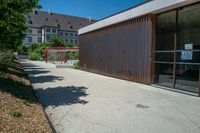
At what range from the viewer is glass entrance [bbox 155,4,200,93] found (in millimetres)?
9383

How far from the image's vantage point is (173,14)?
1044 centimetres

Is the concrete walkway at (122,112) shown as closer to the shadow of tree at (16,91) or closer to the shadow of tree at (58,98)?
the shadow of tree at (58,98)

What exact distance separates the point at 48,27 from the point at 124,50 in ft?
212

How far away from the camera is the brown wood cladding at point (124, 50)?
11805 millimetres

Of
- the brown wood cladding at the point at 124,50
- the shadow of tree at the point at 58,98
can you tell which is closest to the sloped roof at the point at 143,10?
the brown wood cladding at the point at 124,50

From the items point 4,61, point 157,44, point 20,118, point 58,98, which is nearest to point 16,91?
point 58,98

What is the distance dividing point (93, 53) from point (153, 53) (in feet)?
26.5

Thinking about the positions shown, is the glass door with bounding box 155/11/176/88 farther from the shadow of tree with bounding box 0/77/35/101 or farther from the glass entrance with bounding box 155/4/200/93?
the shadow of tree with bounding box 0/77/35/101

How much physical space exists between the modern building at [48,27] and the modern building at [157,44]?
61157 millimetres

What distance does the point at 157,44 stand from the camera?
11.5m

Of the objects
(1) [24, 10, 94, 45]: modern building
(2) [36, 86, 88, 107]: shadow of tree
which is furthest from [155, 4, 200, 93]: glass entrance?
(1) [24, 10, 94, 45]: modern building

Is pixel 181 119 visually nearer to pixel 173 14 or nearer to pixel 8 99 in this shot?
pixel 8 99

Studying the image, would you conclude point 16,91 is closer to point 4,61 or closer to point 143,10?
point 143,10

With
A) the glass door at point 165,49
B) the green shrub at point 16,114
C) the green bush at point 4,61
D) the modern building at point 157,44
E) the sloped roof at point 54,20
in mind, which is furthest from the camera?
the sloped roof at point 54,20
